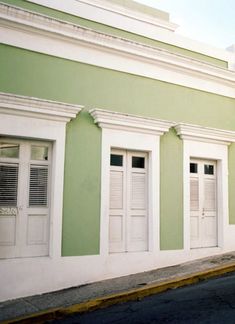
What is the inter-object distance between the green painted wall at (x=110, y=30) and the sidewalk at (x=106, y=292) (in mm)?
4818

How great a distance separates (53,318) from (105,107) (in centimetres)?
414

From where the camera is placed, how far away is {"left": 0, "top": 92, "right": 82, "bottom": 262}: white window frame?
684 cm

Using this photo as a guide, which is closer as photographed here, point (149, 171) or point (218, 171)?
point (149, 171)

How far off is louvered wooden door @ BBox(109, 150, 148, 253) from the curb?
1.30m

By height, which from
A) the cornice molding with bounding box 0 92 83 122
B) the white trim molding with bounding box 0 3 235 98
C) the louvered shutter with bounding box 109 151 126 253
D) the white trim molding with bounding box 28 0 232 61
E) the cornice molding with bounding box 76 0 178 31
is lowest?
the louvered shutter with bounding box 109 151 126 253

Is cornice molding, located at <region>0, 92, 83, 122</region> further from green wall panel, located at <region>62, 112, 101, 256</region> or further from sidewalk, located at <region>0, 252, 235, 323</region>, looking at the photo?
sidewalk, located at <region>0, 252, 235, 323</region>

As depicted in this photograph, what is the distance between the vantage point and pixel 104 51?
8.00 m

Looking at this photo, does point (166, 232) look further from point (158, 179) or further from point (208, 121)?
point (208, 121)

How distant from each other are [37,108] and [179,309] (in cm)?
414

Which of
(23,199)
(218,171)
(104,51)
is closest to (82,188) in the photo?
(23,199)

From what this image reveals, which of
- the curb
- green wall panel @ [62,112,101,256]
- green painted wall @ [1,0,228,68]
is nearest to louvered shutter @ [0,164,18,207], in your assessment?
green wall panel @ [62,112,101,256]

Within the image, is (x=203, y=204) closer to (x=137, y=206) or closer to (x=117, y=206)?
(x=137, y=206)

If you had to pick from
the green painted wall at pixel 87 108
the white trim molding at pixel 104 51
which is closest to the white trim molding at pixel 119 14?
the white trim molding at pixel 104 51

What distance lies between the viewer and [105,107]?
26.2ft
